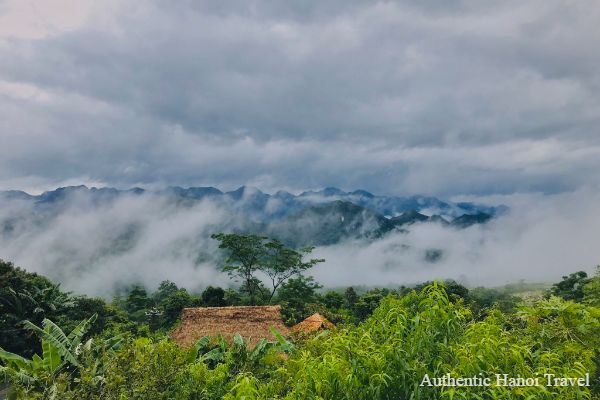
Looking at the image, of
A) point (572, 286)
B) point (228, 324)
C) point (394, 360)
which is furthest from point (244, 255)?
point (394, 360)

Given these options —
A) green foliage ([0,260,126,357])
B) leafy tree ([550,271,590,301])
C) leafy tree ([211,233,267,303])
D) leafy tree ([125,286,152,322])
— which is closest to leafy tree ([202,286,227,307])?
leafy tree ([211,233,267,303])

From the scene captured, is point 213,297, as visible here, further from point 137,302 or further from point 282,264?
point 137,302

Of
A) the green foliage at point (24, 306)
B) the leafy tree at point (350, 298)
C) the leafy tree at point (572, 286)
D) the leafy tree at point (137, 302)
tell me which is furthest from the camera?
the leafy tree at point (137, 302)

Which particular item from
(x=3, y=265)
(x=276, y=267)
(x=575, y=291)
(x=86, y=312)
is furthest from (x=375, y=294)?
(x=3, y=265)

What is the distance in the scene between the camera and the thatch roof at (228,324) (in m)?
28.2

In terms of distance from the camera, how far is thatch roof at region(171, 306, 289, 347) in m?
28.2

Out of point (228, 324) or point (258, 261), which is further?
point (258, 261)

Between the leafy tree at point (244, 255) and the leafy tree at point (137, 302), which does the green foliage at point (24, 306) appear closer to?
the leafy tree at point (244, 255)

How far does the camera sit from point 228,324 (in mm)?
29297

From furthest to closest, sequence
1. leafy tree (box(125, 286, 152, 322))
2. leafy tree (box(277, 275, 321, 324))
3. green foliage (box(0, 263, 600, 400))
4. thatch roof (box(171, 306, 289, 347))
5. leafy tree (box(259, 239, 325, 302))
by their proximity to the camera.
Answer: leafy tree (box(125, 286, 152, 322)) < leafy tree (box(259, 239, 325, 302)) < leafy tree (box(277, 275, 321, 324)) < thatch roof (box(171, 306, 289, 347)) < green foliage (box(0, 263, 600, 400))

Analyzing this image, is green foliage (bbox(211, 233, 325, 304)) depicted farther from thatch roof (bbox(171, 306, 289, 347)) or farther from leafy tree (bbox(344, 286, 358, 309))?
thatch roof (bbox(171, 306, 289, 347))

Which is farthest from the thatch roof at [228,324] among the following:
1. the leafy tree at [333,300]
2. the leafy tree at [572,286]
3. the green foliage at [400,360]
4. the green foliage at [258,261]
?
the leafy tree at [572,286]

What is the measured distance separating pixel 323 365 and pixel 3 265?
32.1 metres

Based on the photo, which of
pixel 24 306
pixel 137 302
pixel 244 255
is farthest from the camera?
pixel 137 302
